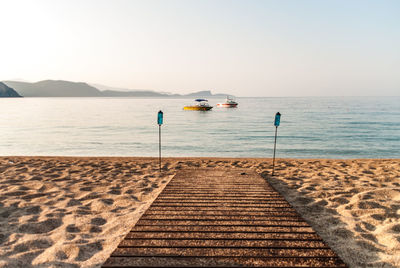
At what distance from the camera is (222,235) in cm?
377

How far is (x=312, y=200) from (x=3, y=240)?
642cm

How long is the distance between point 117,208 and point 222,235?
10.3 ft

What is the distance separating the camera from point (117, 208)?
5953 mm

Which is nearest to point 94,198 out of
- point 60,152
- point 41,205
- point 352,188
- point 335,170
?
point 41,205

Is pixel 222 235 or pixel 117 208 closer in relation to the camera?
pixel 222 235

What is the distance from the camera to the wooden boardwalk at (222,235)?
122 inches

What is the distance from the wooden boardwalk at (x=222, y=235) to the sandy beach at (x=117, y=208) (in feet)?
2.39

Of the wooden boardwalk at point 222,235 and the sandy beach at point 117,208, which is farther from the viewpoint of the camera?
the sandy beach at point 117,208

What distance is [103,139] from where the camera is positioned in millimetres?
24531

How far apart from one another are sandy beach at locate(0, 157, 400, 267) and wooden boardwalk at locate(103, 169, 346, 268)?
0.73 m

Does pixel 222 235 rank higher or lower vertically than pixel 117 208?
higher

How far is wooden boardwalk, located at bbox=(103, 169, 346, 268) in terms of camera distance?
3.10 meters

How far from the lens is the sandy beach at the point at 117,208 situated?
3.99m

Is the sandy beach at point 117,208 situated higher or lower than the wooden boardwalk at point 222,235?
lower
